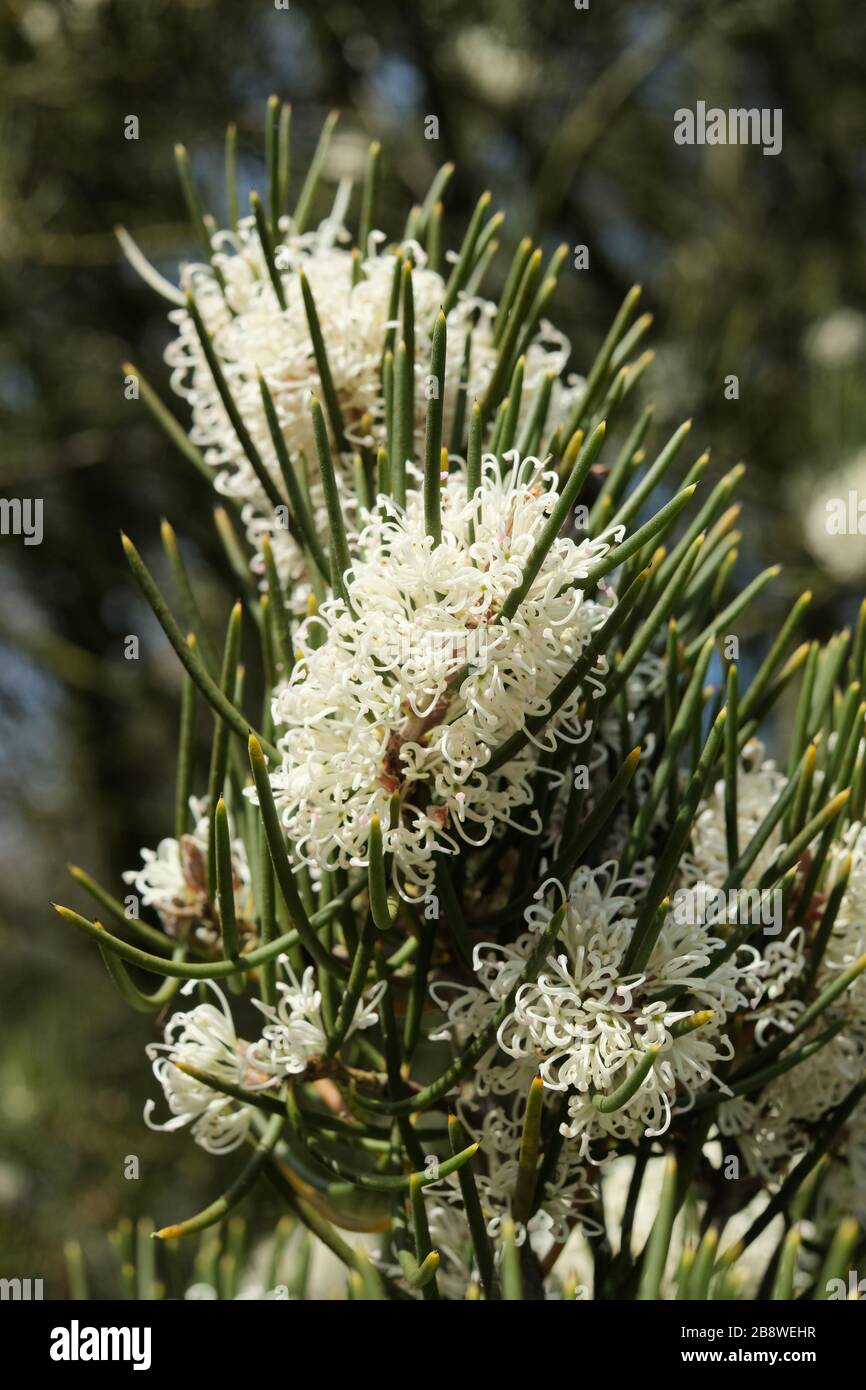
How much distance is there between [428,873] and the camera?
49 cm

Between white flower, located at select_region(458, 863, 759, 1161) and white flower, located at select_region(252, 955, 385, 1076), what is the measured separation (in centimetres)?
6

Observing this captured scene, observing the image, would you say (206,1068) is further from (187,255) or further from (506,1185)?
(187,255)

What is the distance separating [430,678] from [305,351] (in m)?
0.22

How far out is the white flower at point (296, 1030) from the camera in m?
0.49

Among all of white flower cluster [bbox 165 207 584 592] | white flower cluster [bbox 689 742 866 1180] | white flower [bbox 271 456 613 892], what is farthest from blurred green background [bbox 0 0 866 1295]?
white flower [bbox 271 456 613 892]

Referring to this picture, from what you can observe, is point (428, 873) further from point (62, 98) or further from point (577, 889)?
point (62, 98)

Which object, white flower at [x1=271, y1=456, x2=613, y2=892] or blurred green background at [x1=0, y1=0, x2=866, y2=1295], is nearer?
white flower at [x1=271, y1=456, x2=613, y2=892]

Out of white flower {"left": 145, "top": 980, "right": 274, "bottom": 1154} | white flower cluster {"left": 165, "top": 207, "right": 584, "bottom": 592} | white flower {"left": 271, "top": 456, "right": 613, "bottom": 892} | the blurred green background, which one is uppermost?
the blurred green background

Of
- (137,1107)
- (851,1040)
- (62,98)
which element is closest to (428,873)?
(851,1040)

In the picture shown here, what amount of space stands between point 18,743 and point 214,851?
1.79 metres

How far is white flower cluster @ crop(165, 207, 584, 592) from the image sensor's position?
0.58 meters

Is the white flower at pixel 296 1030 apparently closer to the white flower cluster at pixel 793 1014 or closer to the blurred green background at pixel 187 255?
the white flower cluster at pixel 793 1014

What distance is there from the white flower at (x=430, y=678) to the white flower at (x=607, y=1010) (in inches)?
2.0

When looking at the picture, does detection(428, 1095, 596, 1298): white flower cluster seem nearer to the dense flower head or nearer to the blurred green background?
the dense flower head
